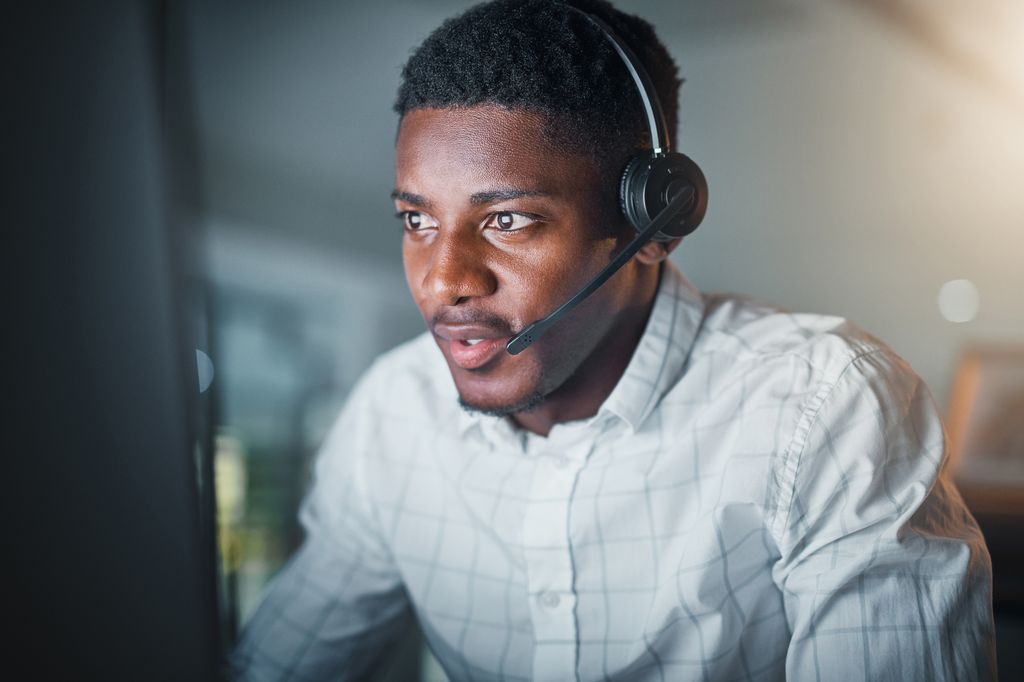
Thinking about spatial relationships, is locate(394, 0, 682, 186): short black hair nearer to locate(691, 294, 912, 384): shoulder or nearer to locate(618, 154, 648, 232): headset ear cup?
locate(618, 154, 648, 232): headset ear cup

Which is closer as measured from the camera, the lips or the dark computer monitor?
the dark computer monitor

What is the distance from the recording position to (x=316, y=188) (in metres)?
1.44

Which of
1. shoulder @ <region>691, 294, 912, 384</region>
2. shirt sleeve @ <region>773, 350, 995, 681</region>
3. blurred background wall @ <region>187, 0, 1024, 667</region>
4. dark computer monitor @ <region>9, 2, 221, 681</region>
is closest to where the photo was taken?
dark computer monitor @ <region>9, 2, 221, 681</region>

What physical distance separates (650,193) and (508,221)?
0.14m

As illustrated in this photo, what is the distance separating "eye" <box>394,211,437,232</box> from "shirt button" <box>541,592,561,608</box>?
Result: 1.38 ft

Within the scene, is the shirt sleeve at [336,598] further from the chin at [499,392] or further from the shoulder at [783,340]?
the shoulder at [783,340]

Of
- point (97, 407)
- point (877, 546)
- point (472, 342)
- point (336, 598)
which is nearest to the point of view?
point (97, 407)

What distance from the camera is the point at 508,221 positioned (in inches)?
29.9

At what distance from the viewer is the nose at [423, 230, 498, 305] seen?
0.75m

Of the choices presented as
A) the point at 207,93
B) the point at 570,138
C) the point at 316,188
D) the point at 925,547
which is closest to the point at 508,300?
the point at 570,138

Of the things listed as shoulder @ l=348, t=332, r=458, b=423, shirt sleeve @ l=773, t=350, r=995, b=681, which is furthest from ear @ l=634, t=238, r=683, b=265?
shoulder @ l=348, t=332, r=458, b=423

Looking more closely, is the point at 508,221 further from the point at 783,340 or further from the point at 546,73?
the point at 783,340

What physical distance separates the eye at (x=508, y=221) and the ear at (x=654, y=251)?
14 cm

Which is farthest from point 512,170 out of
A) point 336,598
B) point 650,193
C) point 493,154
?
point 336,598
